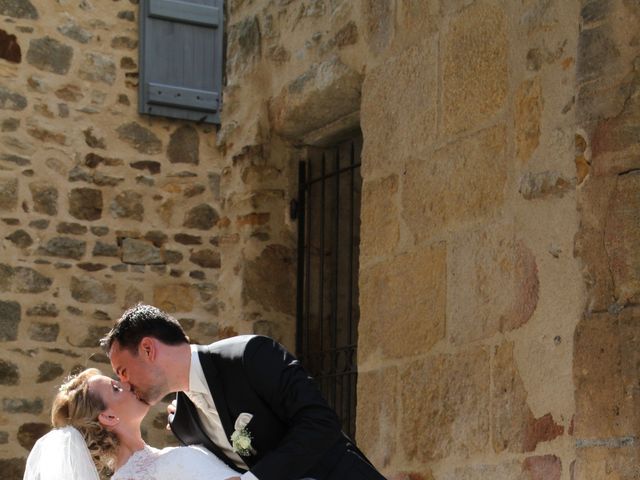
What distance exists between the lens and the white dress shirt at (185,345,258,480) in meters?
4.05

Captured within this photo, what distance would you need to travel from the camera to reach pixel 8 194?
8617mm

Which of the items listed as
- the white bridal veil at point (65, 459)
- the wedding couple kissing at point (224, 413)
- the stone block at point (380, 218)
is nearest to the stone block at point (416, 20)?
the stone block at point (380, 218)

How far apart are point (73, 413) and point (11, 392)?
4115mm

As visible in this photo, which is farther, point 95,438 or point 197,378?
point 95,438

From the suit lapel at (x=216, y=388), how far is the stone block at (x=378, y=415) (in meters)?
0.89

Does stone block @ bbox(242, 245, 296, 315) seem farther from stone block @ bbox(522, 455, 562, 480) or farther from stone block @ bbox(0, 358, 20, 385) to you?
stone block @ bbox(0, 358, 20, 385)

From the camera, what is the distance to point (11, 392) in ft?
27.7

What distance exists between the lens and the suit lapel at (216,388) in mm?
4020

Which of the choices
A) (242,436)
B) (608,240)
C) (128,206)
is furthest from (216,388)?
(128,206)

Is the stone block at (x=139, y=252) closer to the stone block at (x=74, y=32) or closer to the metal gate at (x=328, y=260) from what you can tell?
the stone block at (x=74, y=32)

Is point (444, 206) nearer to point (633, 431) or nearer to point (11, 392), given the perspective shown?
point (633, 431)

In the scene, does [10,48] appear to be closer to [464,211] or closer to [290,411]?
[464,211]

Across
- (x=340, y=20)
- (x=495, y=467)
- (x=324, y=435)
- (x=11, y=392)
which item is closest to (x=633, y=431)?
(x=495, y=467)

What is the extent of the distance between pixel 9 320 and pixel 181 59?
2.21 metres
